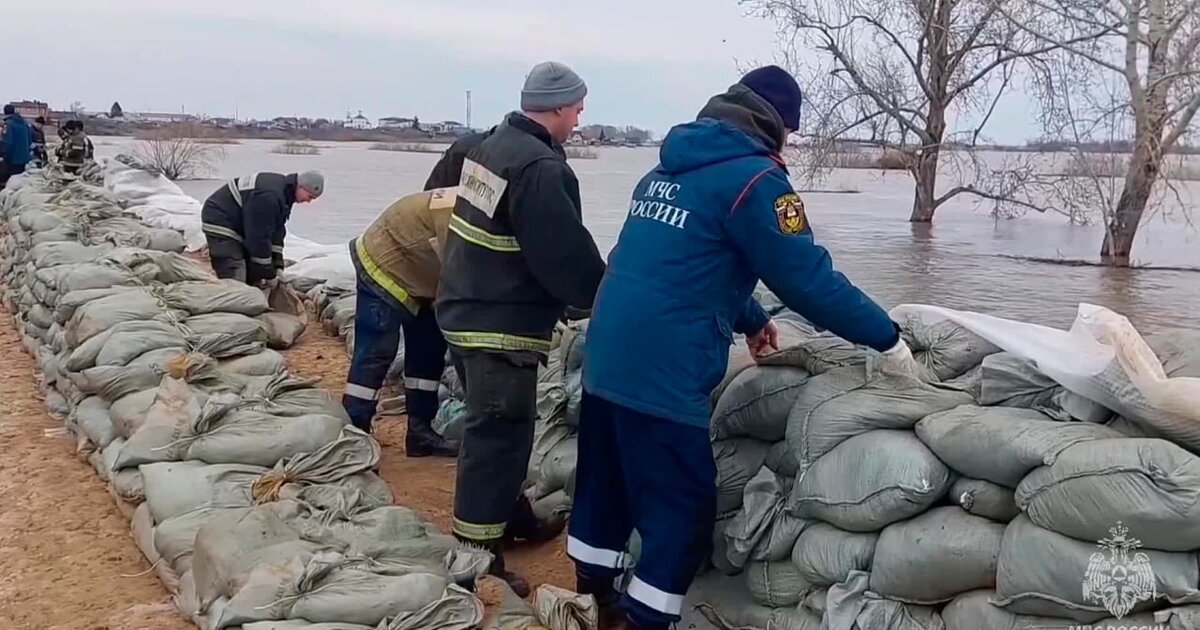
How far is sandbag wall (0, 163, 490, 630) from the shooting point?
2.54 m

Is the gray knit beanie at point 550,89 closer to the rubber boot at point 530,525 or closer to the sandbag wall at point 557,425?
the sandbag wall at point 557,425

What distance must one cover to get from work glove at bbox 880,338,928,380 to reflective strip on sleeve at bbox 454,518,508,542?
115 centimetres

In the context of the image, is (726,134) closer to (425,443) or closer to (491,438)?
(491,438)

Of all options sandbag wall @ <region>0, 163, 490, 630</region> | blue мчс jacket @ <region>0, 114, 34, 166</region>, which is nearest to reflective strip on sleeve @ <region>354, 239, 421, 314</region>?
sandbag wall @ <region>0, 163, 490, 630</region>

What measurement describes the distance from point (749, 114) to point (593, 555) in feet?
3.89

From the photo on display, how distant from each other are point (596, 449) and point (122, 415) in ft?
7.03

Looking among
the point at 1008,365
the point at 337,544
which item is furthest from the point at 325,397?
the point at 1008,365

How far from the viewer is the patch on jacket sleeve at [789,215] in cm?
234

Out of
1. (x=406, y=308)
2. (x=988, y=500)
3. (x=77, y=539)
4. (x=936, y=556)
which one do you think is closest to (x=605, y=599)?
(x=936, y=556)

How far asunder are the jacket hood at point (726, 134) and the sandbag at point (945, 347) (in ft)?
2.30

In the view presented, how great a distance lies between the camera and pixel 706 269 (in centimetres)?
242

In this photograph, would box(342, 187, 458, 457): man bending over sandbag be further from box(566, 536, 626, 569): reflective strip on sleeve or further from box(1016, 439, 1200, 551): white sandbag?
box(1016, 439, 1200, 551): white sandbag

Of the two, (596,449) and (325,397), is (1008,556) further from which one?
(325,397)

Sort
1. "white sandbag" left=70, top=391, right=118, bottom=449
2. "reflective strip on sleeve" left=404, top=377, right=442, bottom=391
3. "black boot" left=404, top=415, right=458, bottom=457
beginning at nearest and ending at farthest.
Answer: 1. "white sandbag" left=70, top=391, right=118, bottom=449
2. "reflective strip on sleeve" left=404, top=377, right=442, bottom=391
3. "black boot" left=404, top=415, right=458, bottom=457
